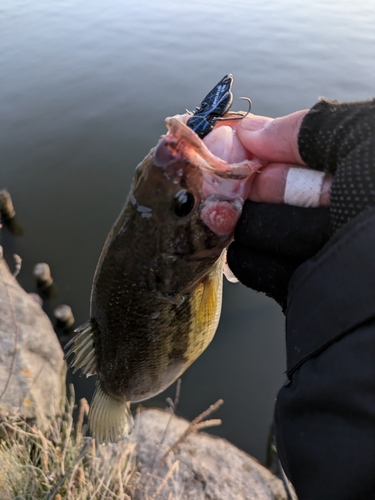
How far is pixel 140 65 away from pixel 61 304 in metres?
8.22

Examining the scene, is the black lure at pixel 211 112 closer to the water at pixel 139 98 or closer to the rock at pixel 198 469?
the rock at pixel 198 469

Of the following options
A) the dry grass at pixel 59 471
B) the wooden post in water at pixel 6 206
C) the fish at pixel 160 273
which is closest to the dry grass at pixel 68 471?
the dry grass at pixel 59 471

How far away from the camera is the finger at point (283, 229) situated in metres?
1.49

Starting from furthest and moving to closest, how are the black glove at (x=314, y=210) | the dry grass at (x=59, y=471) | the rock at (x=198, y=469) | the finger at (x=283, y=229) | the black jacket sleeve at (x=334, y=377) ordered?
the rock at (x=198, y=469), the dry grass at (x=59, y=471), the finger at (x=283, y=229), the black glove at (x=314, y=210), the black jacket sleeve at (x=334, y=377)

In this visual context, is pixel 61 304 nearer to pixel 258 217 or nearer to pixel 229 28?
pixel 258 217

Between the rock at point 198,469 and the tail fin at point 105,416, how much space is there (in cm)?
43

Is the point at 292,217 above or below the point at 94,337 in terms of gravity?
above

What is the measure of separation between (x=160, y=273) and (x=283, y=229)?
69 cm

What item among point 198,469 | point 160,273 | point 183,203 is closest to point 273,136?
point 183,203

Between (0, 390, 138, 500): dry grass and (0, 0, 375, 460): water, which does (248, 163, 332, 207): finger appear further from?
(0, 0, 375, 460): water

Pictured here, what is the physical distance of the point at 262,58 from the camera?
10.8 m

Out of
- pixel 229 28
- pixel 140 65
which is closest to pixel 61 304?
pixel 140 65

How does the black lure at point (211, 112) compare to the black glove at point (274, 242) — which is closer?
the black glove at point (274, 242)

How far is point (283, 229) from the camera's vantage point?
1.58 m
